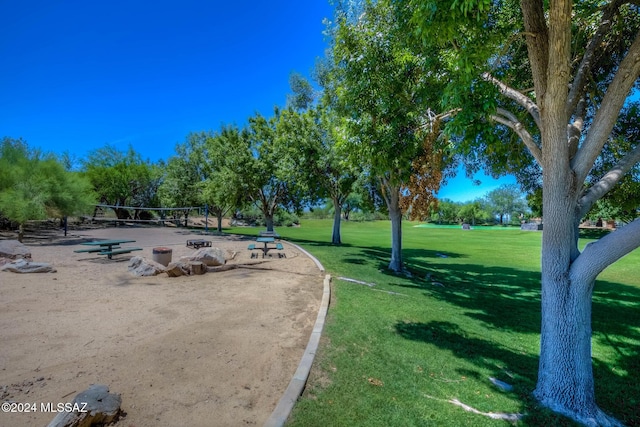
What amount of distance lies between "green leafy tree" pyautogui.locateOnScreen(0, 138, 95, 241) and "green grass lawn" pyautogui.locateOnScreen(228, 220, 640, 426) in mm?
16618

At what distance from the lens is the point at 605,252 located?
4.14m

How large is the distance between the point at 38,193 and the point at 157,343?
18000mm

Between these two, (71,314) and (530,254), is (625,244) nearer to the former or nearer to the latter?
(71,314)

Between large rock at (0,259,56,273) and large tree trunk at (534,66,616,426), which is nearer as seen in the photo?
large tree trunk at (534,66,616,426)

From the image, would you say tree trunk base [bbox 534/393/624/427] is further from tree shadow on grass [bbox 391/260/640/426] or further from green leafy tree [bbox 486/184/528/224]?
green leafy tree [bbox 486/184/528/224]

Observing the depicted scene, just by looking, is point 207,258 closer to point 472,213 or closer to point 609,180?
point 609,180

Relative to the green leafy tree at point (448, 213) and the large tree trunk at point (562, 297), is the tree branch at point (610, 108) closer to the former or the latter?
the large tree trunk at point (562, 297)

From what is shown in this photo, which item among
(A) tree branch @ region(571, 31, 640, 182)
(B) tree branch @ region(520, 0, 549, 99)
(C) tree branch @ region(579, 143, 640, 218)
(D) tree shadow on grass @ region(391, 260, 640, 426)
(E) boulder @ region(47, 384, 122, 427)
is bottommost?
(D) tree shadow on grass @ region(391, 260, 640, 426)

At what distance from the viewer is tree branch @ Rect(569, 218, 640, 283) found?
13.1 feet

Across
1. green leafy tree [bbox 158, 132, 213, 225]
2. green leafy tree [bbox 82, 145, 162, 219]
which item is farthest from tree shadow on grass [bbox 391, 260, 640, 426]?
green leafy tree [bbox 82, 145, 162, 219]

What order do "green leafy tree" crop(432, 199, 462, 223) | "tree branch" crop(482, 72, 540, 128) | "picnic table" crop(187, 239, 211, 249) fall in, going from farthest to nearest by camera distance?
"green leafy tree" crop(432, 199, 462, 223) < "picnic table" crop(187, 239, 211, 249) < "tree branch" crop(482, 72, 540, 128)

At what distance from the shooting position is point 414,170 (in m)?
7.59

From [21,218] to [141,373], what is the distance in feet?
58.3

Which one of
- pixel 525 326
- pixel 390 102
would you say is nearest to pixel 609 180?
pixel 390 102
